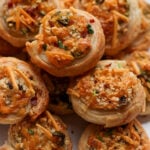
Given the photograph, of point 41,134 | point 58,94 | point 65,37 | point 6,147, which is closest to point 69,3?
point 65,37

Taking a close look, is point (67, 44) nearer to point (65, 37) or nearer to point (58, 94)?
point (65, 37)

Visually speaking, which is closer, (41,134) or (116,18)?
(41,134)

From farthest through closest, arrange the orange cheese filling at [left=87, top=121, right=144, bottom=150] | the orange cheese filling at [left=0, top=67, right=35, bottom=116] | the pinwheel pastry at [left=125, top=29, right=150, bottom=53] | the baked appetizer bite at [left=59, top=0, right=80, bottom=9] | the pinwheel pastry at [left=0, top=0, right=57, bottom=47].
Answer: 1. the pinwheel pastry at [left=125, top=29, right=150, bottom=53]
2. the baked appetizer bite at [left=59, top=0, right=80, bottom=9]
3. the pinwheel pastry at [left=0, top=0, right=57, bottom=47]
4. the orange cheese filling at [left=87, top=121, right=144, bottom=150]
5. the orange cheese filling at [left=0, top=67, right=35, bottom=116]

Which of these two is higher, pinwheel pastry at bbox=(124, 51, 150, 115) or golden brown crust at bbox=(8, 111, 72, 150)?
pinwheel pastry at bbox=(124, 51, 150, 115)

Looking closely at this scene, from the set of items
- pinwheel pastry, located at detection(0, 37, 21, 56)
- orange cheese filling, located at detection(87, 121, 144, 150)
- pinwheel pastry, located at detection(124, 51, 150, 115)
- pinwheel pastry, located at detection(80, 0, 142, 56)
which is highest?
pinwheel pastry, located at detection(80, 0, 142, 56)

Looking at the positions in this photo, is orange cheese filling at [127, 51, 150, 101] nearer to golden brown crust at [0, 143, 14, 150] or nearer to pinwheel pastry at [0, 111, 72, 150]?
pinwheel pastry at [0, 111, 72, 150]

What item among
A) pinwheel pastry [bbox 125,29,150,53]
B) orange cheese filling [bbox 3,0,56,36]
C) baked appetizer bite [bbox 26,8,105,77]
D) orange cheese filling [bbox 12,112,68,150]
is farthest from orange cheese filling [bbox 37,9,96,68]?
pinwheel pastry [bbox 125,29,150,53]

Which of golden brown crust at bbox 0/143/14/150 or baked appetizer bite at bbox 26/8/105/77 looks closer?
baked appetizer bite at bbox 26/8/105/77
